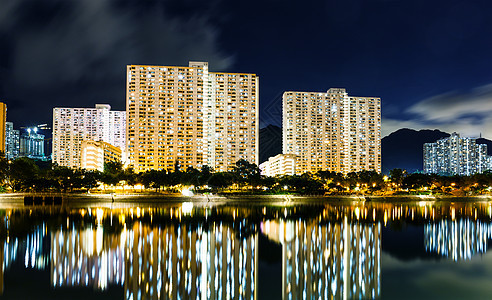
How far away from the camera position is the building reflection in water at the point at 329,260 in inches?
638

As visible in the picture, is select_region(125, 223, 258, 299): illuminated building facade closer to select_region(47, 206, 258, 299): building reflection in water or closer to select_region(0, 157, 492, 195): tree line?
select_region(47, 206, 258, 299): building reflection in water

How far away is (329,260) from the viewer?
21.4m

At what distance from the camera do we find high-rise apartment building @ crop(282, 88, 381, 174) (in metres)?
169

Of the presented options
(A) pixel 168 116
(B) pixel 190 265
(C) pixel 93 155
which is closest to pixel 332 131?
(A) pixel 168 116

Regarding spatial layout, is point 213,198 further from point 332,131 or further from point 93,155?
point 332,131

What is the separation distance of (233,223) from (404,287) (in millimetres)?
22918

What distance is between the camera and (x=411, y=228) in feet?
125

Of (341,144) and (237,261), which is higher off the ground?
(341,144)

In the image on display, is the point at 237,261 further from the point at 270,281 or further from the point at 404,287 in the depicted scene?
the point at 404,287

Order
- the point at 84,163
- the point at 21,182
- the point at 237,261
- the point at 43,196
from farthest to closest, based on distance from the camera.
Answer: the point at 84,163, the point at 21,182, the point at 43,196, the point at 237,261

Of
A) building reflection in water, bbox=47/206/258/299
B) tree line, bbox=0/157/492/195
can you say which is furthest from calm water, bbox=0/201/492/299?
tree line, bbox=0/157/492/195

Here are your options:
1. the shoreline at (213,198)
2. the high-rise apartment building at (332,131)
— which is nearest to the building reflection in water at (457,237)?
the shoreline at (213,198)

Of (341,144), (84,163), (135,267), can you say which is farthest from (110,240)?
(341,144)

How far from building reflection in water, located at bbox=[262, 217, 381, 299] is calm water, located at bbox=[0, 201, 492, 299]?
0.06 meters
